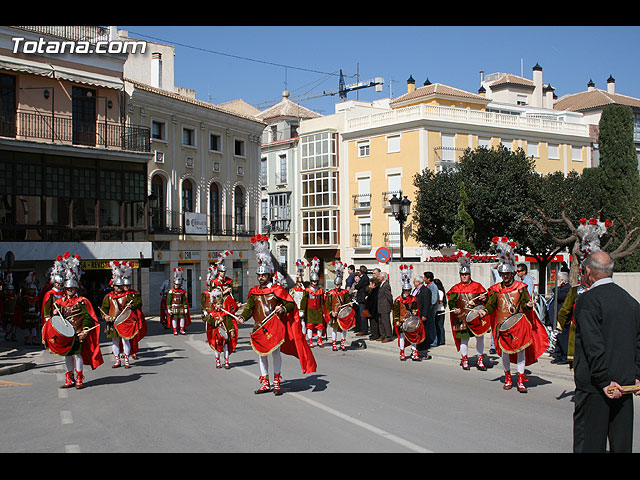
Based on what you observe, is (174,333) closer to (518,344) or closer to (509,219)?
(518,344)

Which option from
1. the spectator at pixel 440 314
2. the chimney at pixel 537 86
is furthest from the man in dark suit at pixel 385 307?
the chimney at pixel 537 86

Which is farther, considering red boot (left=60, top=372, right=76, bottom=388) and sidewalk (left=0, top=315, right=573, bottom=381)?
sidewalk (left=0, top=315, right=573, bottom=381)

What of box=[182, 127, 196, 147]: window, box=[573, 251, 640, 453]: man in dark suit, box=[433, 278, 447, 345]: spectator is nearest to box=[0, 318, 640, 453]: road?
box=[573, 251, 640, 453]: man in dark suit

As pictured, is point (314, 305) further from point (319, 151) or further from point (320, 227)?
point (319, 151)

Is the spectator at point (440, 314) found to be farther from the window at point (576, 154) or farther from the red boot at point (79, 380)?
the window at point (576, 154)

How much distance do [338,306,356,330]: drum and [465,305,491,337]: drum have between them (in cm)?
469

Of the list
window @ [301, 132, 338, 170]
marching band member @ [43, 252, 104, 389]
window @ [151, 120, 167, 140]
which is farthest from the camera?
window @ [301, 132, 338, 170]

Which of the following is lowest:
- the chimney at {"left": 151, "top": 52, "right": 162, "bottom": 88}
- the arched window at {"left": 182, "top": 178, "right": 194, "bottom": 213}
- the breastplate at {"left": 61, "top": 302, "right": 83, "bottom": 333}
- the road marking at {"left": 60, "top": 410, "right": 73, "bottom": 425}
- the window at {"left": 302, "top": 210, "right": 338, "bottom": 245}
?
the road marking at {"left": 60, "top": 410, "right": 73, "bottom": 425}

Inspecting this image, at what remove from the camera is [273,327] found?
1070cm

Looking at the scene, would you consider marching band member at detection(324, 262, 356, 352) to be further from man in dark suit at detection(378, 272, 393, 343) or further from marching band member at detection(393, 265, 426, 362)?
marching band member at detection(393, 265, 426, 362)

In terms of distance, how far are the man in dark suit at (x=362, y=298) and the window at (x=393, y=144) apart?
2972 centimetres

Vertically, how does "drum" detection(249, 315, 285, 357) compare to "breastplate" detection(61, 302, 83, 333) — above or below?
below

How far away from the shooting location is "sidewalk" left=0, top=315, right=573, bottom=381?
12787mm

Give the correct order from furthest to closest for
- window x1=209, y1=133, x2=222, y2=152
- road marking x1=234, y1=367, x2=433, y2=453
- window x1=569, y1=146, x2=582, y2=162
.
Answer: window x1=569, y1=146, x2=582, y2=162, window x1=209, y1=133, x2=222, y2=152, road marking x1=234, y1=367, x2=433, y2=453
